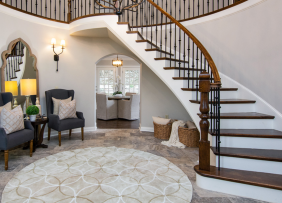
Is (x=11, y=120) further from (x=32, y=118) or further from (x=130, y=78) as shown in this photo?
(x=130, y=78)

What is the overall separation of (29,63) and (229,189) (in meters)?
4.40

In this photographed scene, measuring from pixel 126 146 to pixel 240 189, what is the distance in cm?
229

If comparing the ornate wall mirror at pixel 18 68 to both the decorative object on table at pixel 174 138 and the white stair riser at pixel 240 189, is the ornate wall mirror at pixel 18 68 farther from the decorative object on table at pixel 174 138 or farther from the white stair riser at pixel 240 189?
the white stair riser at pixel 240 189

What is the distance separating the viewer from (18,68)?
4.09m

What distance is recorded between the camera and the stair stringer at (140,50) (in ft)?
11.2

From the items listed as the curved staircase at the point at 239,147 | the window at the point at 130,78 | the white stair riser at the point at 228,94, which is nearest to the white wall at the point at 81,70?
the white stair riser at the point at 228,94

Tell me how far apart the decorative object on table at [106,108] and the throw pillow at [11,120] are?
3739mm

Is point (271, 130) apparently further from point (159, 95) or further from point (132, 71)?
point (132, 71)

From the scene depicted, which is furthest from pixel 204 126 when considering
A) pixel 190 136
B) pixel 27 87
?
pixel 27 87

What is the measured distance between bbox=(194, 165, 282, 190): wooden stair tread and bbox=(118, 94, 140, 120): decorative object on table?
465 centimetres

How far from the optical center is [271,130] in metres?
2.70

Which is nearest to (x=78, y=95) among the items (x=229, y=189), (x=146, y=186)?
(x=146, y=186)

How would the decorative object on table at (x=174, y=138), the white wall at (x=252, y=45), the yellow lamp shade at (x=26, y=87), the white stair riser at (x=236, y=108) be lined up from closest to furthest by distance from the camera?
the white wall at (x=252, y=45) < the white stair riser at (x=236, y=108) < the yellow lamp shade at (x=26, y=87) < the decorative object on table at (x=174, y=138)

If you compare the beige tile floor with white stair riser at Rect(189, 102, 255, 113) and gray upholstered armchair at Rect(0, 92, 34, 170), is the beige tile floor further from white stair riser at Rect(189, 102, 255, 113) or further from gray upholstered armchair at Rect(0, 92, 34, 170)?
white stair riser at Rect(189, 102, 255, 113)
